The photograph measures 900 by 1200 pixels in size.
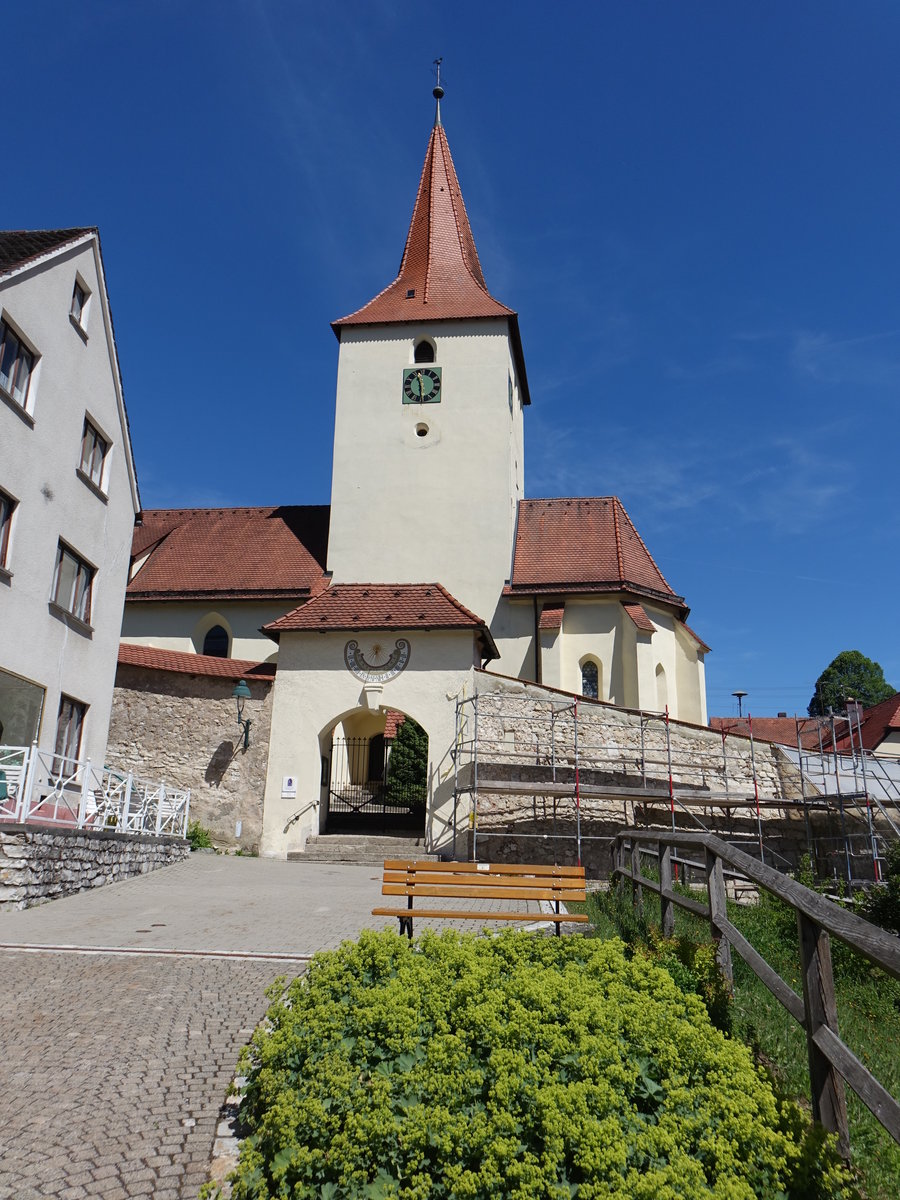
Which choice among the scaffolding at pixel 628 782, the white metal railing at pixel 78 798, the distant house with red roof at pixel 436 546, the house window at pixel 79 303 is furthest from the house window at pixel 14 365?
the scaffolding at pixel 628 782

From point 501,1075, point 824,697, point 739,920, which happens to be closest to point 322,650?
point 739,920

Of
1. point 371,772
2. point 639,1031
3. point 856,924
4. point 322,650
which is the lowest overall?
A: point 639,1031

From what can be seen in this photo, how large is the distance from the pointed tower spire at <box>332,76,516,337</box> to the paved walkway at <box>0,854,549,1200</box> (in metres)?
23.9

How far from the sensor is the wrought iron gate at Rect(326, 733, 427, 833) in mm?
25688

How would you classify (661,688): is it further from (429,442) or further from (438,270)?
(438,270)

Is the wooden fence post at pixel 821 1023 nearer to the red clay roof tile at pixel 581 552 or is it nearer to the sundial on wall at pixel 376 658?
the sundial on wall at pixel 376 658

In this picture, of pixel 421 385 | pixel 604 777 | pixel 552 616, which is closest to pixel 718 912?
pixel 604 777

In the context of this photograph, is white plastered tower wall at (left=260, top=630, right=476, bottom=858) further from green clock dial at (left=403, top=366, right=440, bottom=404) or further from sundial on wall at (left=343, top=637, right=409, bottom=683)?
green clock dial at (left=403, top=366, right=440, bottom=404)

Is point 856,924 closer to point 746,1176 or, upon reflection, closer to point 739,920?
point 746,1176

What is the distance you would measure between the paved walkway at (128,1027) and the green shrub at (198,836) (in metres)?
8.25

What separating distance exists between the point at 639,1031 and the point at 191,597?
26.8m

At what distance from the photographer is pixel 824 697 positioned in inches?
2825

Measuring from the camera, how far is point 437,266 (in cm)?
3381

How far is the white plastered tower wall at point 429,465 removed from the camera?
1130 inches
